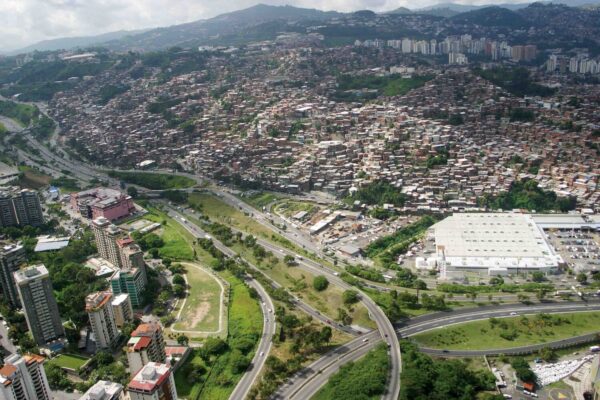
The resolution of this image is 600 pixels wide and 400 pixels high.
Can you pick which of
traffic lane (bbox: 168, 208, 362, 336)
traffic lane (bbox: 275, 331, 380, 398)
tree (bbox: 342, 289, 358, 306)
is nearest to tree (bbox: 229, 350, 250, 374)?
traffic lane (bbox: 275, 331, 380, 398)

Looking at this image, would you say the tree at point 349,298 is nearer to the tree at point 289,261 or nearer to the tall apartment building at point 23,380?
the tree at point 289,261

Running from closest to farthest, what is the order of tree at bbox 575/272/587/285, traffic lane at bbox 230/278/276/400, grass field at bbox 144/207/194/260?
traffic lane at bbox 230/278/276/400, tree at bbox 575/272/587/285, grass field at bbox 144/207/194/260

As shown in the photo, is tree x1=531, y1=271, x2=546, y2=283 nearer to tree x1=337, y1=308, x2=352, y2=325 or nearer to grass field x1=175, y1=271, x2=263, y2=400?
tree x1=337, y1=308, x2=352, y2=325

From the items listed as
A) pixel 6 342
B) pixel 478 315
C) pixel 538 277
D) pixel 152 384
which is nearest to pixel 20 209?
pixel 6 342

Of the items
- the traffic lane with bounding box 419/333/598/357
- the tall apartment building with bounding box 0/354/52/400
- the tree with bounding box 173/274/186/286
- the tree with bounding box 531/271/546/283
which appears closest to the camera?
the tall apartment building with bounding box 0/354/52/400

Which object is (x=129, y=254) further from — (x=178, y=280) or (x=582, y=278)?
(x=582, y=278)

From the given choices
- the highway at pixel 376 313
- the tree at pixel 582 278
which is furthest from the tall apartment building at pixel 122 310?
the tree at pixel 582 278

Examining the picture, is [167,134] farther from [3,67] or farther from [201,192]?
[3,67]
